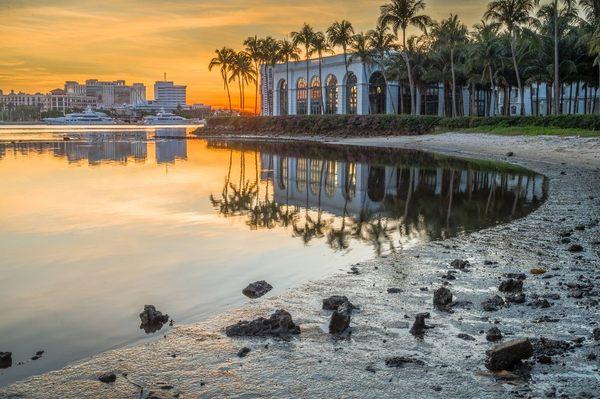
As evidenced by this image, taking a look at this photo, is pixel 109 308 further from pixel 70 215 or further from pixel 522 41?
pixel 522 41

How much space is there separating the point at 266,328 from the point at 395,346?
61.4 inches

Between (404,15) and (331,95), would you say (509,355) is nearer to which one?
(404,15)

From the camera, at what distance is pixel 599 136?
123ft

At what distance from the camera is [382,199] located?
21297 mm

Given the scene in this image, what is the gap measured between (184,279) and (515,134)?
40425mm

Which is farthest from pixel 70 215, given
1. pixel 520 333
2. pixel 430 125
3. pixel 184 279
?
pixel 430 125

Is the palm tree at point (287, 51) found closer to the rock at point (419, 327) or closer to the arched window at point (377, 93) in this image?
the arched window at point (377, 93)

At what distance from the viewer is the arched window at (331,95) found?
284 feet

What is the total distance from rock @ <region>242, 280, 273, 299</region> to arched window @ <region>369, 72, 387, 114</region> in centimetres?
7416

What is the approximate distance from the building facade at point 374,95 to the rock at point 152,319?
225 ft

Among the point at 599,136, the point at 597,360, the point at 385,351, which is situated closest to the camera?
the point at 597,360

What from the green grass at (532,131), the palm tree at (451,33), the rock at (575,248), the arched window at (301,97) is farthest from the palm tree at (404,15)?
the rock at (575,248)

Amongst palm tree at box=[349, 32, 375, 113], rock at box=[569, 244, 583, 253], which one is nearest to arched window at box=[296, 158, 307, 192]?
rock at box=[569, 244, 583, 253]

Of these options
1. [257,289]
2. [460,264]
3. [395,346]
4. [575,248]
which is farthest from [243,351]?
[575,248]
